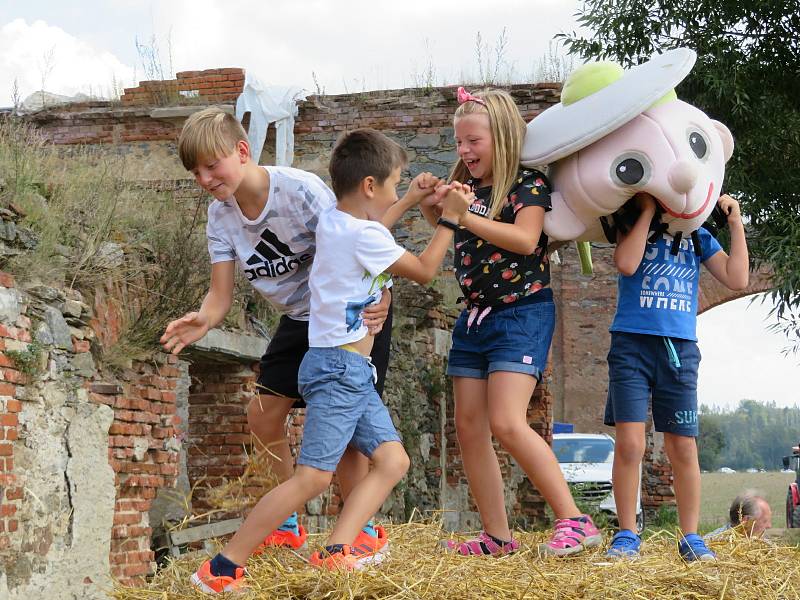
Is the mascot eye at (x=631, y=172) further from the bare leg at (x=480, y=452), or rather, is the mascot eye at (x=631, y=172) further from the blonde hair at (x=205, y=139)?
the blonde hair at (x=205, y=139)

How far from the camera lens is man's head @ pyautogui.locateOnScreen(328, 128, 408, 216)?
3773mm

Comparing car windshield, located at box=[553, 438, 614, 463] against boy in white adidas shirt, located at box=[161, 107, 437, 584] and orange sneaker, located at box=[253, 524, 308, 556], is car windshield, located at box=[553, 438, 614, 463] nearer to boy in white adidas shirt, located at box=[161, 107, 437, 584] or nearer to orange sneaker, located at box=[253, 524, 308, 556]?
boy in white adidas shirt, located at box=[161, 107, 437, 584]

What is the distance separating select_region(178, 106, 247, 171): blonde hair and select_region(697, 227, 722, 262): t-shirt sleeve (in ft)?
6.67

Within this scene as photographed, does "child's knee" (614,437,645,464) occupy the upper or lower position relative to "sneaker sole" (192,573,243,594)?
upper

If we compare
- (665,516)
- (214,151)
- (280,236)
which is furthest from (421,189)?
(665,516)

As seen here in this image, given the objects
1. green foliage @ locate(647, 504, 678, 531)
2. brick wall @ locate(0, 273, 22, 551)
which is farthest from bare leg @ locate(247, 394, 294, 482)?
green foliage @ locate(647, 504, 678, 531)

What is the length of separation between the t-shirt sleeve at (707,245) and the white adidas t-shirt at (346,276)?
1.51 m

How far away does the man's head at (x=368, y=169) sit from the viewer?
3773 mm

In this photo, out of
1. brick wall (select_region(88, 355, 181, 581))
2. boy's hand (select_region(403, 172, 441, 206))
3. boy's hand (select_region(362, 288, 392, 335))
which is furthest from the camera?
brick wall (select_region(88, 355, 181, 581))

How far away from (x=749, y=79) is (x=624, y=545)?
26.9 feet

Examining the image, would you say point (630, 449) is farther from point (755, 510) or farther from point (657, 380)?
point (755, 510)

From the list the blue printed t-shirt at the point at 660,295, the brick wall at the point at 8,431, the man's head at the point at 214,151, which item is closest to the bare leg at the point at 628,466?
the blue printed t-shirt at the point at 660,295

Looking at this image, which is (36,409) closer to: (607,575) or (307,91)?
(607,575)

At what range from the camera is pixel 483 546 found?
4137mm
